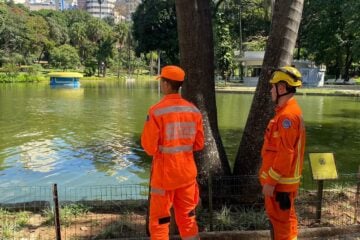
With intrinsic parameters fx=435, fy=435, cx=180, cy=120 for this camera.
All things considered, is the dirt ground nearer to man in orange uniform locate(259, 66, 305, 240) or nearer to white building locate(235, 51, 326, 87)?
man in orange uniform locate(259, 66, 305, 240)

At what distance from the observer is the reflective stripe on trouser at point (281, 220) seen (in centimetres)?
402

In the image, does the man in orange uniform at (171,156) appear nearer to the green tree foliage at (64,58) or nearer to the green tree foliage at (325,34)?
the green tree foliage at (325,34)

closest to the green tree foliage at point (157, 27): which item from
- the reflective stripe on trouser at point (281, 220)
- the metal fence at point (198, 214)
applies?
the metal fence at point (198, 214)

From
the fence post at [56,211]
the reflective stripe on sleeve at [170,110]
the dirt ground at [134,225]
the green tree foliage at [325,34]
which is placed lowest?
the dirt ground at [134,225]

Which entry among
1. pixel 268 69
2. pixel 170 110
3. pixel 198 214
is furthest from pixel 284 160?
pixel 268 69

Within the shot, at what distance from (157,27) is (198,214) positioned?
44006 mm

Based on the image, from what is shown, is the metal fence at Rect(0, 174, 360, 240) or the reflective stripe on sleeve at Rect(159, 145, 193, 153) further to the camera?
the metal fence at Rect(0, 174, 360, 240)

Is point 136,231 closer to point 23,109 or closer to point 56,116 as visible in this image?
point 56,116

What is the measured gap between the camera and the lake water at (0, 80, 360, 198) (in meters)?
10.7

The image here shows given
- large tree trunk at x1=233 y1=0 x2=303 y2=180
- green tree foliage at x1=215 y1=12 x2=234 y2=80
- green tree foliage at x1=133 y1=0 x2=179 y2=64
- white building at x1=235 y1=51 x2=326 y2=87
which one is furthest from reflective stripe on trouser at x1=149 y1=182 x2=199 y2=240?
white building at x1=235 y1=51 x2=326 y2=87

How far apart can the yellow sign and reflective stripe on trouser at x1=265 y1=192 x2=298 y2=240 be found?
148cm

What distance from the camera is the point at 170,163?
407 cm

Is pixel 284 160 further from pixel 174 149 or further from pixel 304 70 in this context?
pixel 304 70

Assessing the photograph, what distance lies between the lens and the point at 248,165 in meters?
6.28
